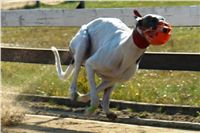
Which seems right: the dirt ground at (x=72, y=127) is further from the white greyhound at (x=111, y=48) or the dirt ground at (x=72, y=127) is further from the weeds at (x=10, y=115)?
the white greyhound at (x=111, y=48)

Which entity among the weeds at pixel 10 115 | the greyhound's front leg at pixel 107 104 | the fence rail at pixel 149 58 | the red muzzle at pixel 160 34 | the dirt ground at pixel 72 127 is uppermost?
the red muzzle at pixel 160 34

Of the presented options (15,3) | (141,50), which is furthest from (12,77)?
(15,3)

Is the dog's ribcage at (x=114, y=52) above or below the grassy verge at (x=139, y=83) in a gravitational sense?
above

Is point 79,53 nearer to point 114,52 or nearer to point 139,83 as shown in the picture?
point 114,52

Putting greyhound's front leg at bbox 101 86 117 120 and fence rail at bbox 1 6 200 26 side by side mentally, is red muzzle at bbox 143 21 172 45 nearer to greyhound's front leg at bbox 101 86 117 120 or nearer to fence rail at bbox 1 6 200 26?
greyhound's front leg at bbox 101 86 117 120

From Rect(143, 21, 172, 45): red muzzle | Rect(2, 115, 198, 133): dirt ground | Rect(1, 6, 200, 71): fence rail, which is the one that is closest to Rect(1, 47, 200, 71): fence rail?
Rect(1, 6, 200, 71): fence rail

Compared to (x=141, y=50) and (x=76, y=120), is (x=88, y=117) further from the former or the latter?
(x=141, y=50)

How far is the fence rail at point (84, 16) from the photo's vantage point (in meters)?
8.80

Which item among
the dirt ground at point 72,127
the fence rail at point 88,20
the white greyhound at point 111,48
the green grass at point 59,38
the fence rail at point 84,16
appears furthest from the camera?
the green grass at point 59,38

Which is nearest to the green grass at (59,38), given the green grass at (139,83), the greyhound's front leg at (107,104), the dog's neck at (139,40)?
the green grass at (139,83)

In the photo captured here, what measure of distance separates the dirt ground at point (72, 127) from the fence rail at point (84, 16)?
9.45ft

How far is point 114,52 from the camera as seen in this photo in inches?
210

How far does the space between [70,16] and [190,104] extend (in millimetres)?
3551

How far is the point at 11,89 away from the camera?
7.88 metres
